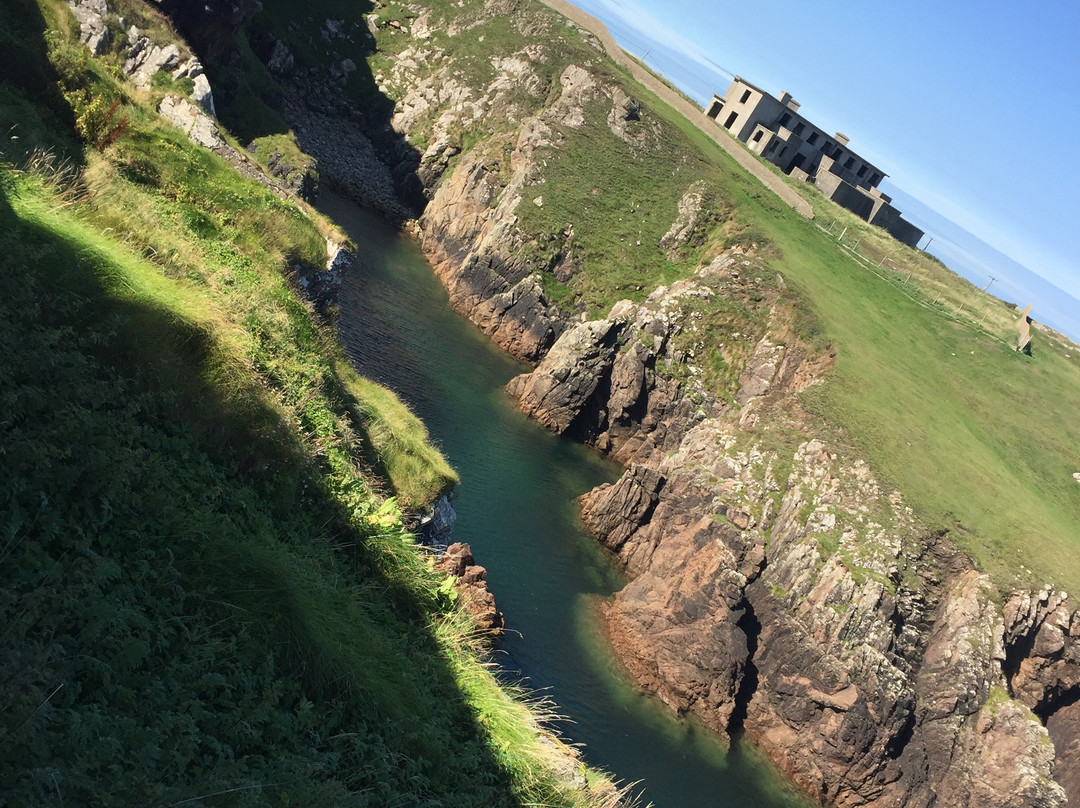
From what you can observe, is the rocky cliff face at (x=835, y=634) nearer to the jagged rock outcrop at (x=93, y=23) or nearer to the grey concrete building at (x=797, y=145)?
the jagged rock outcrop at (x=93, y=23)

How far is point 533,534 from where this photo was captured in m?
41.9

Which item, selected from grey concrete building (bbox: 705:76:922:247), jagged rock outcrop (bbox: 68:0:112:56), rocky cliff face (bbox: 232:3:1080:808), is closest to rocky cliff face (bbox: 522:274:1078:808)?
rocky cliff face (bbox: 232:3:1080:808)

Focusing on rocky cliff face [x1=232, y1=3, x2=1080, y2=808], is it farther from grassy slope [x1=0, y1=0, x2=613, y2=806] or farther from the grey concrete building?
the grey concrete building

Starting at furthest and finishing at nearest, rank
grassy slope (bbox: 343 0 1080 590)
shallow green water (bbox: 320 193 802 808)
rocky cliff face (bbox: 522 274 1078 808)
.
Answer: grassy slope (bbox: 343 0 1080 590)
rocky cliff face (bbox: 522 274 1078 808)
shallow green water (bbox: 320 193 802 808)

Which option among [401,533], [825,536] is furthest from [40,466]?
[825,536]

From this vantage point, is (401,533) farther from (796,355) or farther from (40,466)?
(796,355)

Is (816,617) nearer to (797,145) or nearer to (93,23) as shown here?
(93,23)

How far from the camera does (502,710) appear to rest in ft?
43.1

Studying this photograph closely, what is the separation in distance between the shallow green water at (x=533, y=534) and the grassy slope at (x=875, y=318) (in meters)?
17.7

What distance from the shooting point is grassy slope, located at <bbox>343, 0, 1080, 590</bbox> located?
154 ft

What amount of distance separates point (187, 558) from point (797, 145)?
119675 mm

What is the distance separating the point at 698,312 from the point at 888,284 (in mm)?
27797

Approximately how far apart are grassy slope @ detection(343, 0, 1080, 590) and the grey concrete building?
28.1 feet

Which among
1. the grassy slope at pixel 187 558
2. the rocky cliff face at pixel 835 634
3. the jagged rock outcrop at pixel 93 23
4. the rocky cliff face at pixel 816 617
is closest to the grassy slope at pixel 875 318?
the rocky cliff face at pixel 816 617
